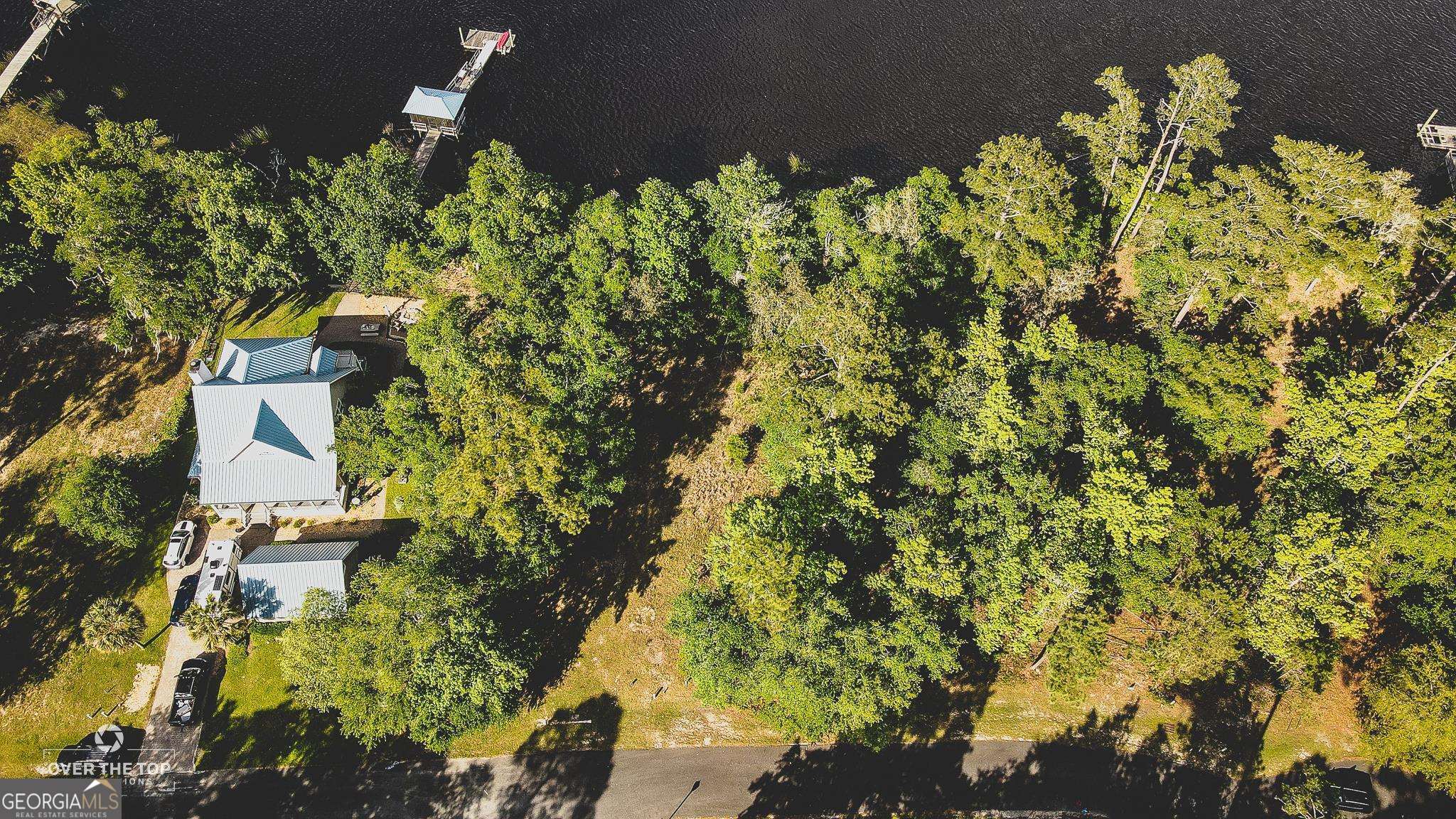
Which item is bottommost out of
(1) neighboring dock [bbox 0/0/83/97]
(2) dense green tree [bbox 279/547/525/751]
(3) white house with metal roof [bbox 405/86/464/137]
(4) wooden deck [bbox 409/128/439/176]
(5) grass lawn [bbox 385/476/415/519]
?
(2) dense green tree [bbox 279/547/525/751]

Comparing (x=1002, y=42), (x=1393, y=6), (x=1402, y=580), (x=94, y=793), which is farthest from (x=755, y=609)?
(x=1393, y=6)

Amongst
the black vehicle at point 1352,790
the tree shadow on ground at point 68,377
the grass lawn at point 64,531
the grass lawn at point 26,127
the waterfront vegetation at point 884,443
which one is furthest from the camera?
the grass lawn at point 26,127

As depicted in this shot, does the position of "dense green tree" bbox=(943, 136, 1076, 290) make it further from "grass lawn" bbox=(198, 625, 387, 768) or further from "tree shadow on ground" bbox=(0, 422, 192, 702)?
"tree shadow on ground" bbox=(0, 422, 192, 702)

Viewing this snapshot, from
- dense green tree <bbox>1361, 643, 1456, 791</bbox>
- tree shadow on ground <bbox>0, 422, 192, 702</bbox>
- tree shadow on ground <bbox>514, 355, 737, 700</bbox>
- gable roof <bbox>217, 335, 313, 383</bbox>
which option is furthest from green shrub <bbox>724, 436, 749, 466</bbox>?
tree shadow on ground <bbox>0, 422, 192, 702</bbox>

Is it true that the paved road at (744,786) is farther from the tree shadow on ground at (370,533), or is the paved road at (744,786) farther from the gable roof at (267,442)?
the gable roof at (267,442)

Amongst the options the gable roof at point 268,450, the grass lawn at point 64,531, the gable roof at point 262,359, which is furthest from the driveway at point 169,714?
the gable roof at point 262,359

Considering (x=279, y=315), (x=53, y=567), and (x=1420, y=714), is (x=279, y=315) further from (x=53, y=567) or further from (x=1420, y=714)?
(x=1420, y=714)
